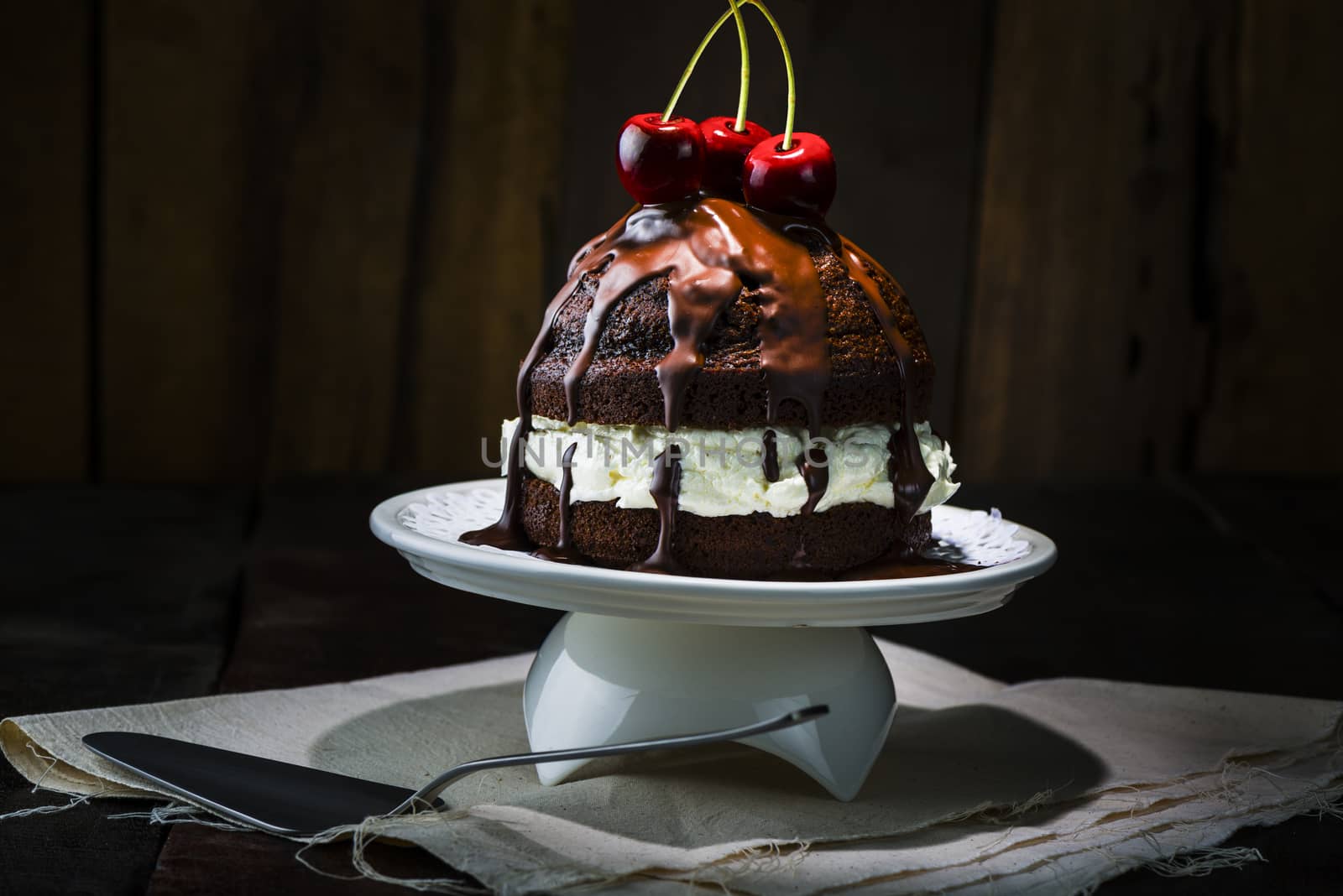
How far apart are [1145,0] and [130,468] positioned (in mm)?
2653

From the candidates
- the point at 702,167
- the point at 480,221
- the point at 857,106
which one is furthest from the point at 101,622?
the point at 857,106

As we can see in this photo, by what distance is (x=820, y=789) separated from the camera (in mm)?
1361

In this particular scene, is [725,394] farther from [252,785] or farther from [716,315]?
[252,785]

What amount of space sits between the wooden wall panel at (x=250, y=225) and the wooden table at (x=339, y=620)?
9.1 inches

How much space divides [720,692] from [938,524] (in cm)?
46

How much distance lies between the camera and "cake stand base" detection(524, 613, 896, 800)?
1325 millimetres

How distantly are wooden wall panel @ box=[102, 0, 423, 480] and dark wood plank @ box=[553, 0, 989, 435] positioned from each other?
0.40m

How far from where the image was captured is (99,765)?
127 centimetres

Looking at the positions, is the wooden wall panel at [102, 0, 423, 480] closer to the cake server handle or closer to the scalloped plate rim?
the scalloped plate rim

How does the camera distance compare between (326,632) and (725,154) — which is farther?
(326,632)

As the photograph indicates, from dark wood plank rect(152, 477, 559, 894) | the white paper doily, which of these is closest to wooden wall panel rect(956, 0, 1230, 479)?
dark wood plank rect(152, 477, 559, 894)

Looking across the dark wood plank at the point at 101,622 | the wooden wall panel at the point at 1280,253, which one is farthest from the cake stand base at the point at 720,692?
the wooden wall panel at the point at 1280,253

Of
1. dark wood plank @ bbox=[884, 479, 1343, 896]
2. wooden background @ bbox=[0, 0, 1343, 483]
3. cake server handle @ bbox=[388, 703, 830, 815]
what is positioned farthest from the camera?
wooden background @ bbox=[0, 0, 1343, 483]

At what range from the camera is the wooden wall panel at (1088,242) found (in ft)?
10.6
